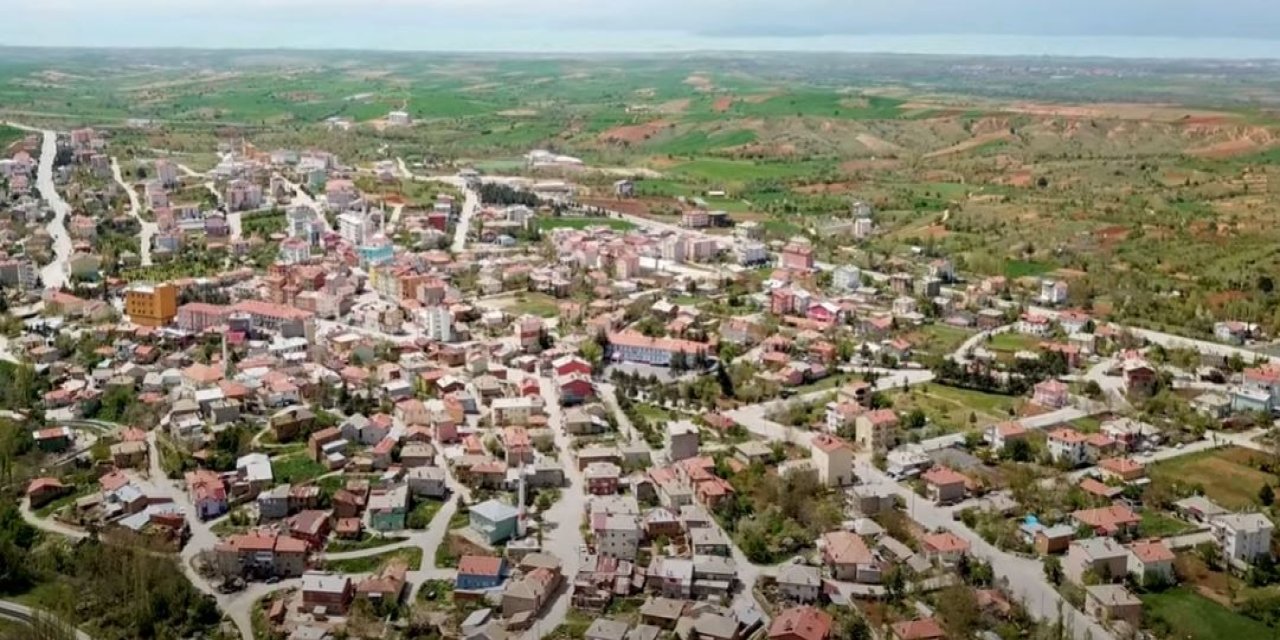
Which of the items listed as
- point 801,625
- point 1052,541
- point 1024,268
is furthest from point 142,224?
point 1052,541

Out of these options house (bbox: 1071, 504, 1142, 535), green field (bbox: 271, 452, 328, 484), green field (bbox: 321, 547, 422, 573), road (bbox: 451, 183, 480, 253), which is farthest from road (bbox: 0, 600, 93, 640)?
road (bbox: 451, 183, 480, 253)

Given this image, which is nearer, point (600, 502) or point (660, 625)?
point (660, 625)

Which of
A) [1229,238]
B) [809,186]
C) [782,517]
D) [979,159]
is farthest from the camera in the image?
[979,159]

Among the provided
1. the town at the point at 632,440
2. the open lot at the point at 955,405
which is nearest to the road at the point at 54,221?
the town at the point at 632,440

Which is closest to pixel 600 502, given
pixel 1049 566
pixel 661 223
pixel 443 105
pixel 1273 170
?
pixel 1049 566

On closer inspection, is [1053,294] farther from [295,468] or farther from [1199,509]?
[295,468]

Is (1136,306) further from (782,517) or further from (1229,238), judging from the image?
(782,517)
